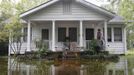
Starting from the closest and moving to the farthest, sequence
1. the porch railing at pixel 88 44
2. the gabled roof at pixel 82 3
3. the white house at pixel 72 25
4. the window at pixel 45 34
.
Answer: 1. the porch railing at pixel 88 44
2. the gabled roof at pixel 82 3
3. the white house at pixel 72 25
4. the window at pixel 45 34

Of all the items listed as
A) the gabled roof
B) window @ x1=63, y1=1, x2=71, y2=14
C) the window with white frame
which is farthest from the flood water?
the window with white frame

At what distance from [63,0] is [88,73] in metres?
12.3

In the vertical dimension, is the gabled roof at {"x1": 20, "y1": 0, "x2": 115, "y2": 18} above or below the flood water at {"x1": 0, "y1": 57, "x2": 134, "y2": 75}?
above

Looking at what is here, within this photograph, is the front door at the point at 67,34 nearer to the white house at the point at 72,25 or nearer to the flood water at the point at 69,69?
the white house at the point at 72,25

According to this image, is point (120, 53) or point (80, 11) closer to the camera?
point (80, 11)

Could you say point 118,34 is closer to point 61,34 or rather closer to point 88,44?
point 88,44

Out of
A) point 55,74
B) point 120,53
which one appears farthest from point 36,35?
point 55,74

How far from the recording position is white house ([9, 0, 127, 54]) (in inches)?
867

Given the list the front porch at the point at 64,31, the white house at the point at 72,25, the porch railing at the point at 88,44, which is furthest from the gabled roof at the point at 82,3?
the front porch at the point at 64,31

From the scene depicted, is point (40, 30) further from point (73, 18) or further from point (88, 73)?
point (88, 73)

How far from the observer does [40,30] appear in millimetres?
25078

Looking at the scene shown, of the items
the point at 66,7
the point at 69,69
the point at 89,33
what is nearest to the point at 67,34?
the point at 89,33

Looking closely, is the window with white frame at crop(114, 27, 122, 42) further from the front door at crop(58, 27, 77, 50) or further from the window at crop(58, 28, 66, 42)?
the window at crop(58, 28, 66, 42)

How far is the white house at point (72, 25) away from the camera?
2203 cm
